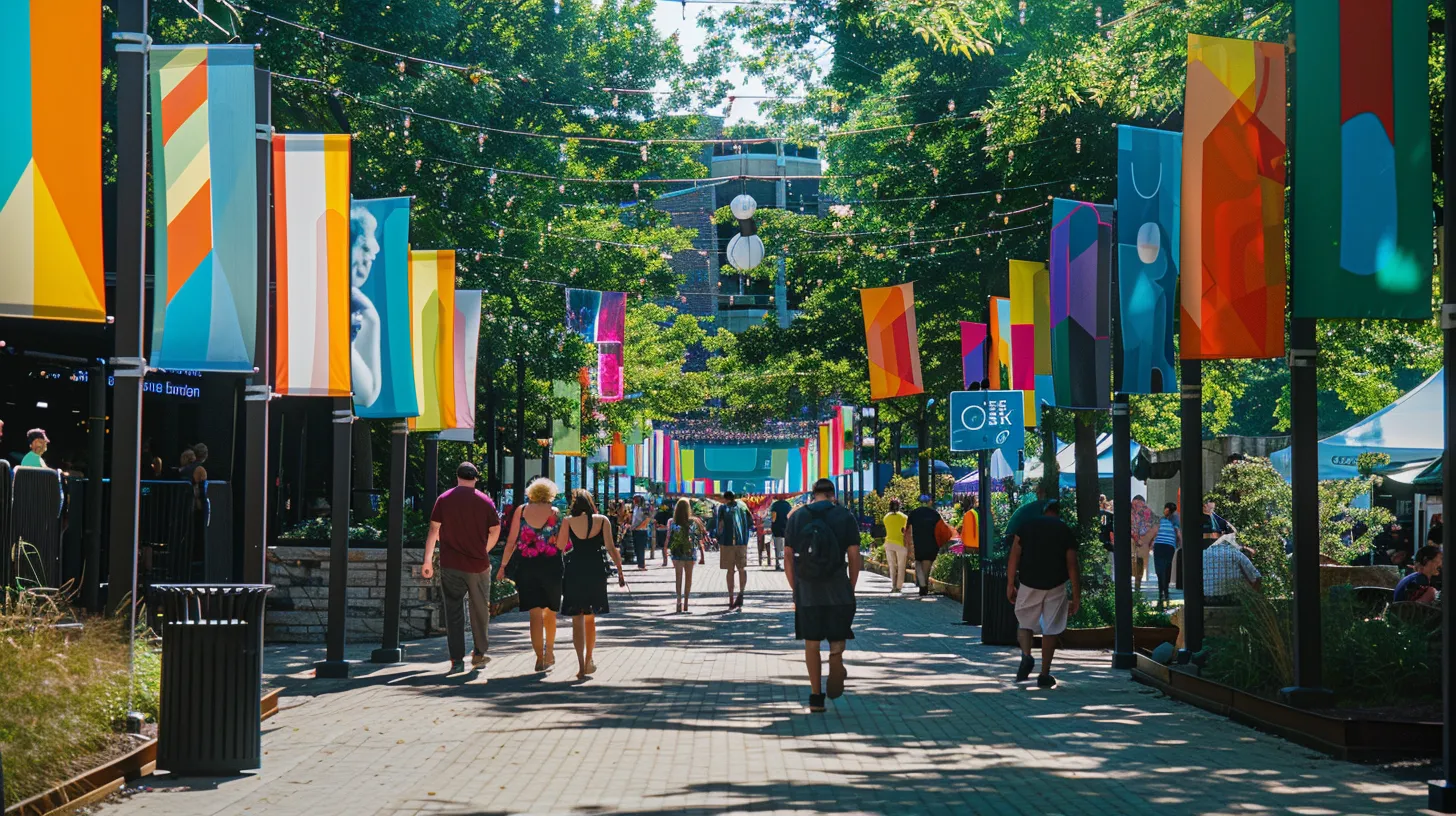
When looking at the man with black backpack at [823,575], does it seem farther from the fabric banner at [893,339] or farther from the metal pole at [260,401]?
the fabric banner at [893,339]

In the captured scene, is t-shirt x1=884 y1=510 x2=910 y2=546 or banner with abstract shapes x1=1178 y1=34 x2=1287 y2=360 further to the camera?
t-shirt x1=884 y1=510 x2=910 y2=546

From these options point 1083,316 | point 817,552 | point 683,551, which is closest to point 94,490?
point 817,552

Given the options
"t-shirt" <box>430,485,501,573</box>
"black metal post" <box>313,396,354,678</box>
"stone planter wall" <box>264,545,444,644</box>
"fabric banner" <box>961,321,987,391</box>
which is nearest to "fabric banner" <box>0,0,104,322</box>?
"black metal post" <box>313,396,354,678</box>

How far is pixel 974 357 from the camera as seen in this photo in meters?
28.3

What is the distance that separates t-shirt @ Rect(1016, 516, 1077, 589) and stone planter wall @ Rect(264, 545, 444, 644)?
8886mm

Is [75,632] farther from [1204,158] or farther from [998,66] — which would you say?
[998,66]

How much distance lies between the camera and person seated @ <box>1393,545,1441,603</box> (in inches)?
599

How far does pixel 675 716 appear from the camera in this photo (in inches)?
523

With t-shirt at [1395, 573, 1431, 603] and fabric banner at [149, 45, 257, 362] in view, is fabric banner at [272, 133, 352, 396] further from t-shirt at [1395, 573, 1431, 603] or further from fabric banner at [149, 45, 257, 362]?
t-shirt at [1395, 573, 1431, 603]

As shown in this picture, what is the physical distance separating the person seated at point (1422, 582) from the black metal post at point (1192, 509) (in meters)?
1.72

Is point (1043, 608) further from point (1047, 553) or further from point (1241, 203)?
point (1241, 203)

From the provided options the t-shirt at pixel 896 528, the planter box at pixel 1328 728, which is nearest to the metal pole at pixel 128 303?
the planter box at pixel 1328 728

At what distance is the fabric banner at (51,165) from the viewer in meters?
9.38

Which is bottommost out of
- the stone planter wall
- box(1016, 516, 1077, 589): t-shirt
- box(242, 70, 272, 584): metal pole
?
the stone planter wall
